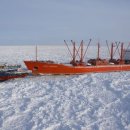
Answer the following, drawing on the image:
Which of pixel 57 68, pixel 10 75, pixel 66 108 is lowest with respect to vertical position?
pixel 66 108

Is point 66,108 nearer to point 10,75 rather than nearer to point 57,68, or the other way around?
point 10,75

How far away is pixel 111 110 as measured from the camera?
11.3m

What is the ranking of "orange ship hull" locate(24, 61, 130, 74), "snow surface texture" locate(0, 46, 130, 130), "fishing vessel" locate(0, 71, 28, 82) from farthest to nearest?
"orange ship hull" locate(24, 61, 130, 74)
"fishing vessel" locate(0, 71, 28, 82)
"snow surface texture" locate(0, 46, 130, 130)

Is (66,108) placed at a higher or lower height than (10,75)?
lower

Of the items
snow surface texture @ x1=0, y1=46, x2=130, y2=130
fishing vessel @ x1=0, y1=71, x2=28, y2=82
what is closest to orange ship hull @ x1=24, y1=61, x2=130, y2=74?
fishing vessel @ x1=0, y1=71, x2=28, y2=82

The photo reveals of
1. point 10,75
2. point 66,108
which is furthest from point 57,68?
point 66,108

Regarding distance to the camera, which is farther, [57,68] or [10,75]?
[57,68]

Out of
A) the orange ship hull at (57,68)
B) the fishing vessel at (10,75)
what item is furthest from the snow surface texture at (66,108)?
the orange ship hull at (57,68)

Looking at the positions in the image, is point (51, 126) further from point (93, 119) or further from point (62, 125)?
point (93, 119)

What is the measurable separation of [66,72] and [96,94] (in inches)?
422

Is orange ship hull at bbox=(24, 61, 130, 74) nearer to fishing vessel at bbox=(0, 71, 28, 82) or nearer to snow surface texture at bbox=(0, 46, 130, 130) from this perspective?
fishing vessel at bbox=(0, 71, 28, 82)

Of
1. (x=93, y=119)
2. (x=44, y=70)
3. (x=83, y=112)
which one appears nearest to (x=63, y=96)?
(x=83, y=112)

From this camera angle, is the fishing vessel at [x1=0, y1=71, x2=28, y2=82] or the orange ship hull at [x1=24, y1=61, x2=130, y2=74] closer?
the fishing vessel at [x1=0, y1=71, x2=28, y2=82]

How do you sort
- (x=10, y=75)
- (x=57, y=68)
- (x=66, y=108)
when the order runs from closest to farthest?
(x=66, y=108) < (x=10, y=75) < (x=57, y=68)
